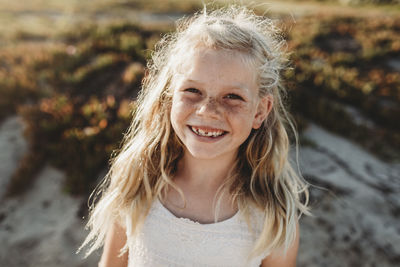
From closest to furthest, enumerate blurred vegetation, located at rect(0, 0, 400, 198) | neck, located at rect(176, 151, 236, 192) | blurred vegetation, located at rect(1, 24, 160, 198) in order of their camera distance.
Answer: neck, located at rect(176, 151, 236, 192), blurred vegetation, located at rect(1, 24, 160, 198), blurred vegetation, located at rect(0, 0, 400, 198)

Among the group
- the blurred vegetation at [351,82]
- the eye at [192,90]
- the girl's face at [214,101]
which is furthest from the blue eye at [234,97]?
the blurred vegetation at [351,82]

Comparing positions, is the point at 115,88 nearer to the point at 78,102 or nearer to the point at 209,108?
the point at 78,102

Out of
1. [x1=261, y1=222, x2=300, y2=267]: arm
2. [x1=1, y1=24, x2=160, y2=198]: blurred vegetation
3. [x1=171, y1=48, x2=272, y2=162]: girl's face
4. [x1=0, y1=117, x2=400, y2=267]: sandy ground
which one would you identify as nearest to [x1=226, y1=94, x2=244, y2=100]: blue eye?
[x1=171, y1=48, x2=272, y2=162]: girl's face

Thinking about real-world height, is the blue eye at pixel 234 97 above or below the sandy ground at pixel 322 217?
above

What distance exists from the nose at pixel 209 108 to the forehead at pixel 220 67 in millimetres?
105

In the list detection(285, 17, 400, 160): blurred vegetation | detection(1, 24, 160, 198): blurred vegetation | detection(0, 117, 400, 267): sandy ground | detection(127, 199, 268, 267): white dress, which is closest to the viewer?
detection(127, 199, 268, 267): white dress

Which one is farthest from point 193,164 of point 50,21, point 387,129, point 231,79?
point 50,21

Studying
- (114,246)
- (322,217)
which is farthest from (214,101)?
(322,217)

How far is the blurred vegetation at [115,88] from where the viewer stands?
4.73m

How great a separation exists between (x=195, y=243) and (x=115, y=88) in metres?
4.37

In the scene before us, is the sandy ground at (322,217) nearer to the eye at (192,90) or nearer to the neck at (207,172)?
the neck at (207,172)

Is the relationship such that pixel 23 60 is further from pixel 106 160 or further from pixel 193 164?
pixel 193 164

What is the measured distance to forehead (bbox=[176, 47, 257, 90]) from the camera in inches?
73.4

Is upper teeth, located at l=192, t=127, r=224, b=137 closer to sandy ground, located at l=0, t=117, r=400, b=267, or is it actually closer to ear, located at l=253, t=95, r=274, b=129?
ear, located at l=253, t=95, r=274, b=129
